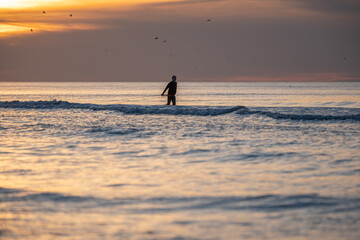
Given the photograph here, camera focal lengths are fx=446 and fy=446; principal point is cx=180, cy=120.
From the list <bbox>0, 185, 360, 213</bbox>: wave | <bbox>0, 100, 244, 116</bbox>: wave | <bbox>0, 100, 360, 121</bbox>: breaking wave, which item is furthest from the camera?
<bbox>0, 100, 244, 116</bbox>: wave

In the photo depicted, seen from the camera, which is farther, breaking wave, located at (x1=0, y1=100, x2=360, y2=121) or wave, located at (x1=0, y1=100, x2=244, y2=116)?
wave, located at (x1=0, y1=100, x2=244, y2=116)

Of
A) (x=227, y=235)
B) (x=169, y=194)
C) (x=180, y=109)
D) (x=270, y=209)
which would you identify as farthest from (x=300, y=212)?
(x=180, y=109)

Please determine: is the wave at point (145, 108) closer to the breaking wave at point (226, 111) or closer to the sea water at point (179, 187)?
the breaking wave at point (226, 111)

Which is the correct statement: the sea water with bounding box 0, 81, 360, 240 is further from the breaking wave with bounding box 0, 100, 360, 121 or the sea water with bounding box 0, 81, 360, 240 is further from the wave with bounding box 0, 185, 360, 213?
the breaking wave with bounding box 0, 100, 360, 121

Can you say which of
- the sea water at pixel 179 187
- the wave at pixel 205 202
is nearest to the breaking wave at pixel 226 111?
the sea water at pixel 179 187

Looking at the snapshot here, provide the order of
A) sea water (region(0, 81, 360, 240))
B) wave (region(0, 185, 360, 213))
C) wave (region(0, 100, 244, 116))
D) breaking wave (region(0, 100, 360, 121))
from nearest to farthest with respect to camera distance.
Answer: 1. sea water (region(0, 81, 360, 240))
2. wave (region(0, 185, 360, 213))
3. breaking wave (region(0, 100, 360, 121))
4. wave (region(0, 100, 244, 116))

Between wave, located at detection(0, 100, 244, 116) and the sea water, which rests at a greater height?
wave, located at detection(0, 100, 244, 116)

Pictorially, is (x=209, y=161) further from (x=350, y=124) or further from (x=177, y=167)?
(x=350, y=124)

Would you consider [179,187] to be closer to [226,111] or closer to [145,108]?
[226,111]

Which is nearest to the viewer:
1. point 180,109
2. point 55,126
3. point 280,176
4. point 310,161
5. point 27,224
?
point 27,224

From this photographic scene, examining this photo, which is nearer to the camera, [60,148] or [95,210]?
[95,210]

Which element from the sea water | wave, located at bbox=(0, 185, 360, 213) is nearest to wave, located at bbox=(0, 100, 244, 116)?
the sea water

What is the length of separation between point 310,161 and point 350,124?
11.1 metres

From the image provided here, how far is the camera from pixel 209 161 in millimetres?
10586
